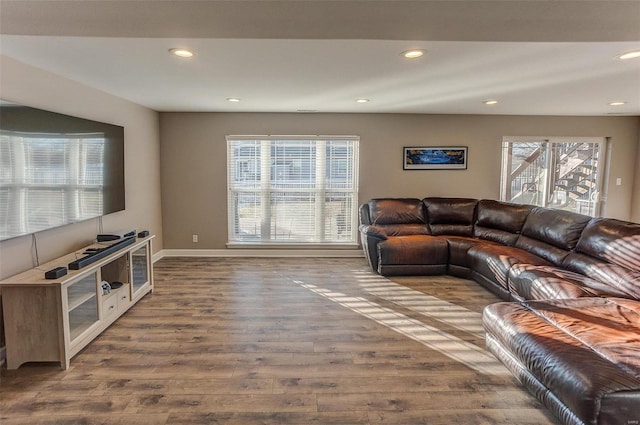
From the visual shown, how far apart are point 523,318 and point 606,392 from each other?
2.46ft

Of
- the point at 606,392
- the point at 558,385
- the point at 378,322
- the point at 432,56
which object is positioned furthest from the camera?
the point at 378,322

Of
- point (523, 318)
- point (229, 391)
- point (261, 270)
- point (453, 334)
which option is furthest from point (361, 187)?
point (229, 391)

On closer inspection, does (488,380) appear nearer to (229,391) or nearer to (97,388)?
(229,391)

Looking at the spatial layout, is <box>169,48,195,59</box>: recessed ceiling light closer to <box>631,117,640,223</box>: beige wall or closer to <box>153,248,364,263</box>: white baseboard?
<box>153,248,364,263</box>: white baseboard

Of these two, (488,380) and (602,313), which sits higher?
(602,313)

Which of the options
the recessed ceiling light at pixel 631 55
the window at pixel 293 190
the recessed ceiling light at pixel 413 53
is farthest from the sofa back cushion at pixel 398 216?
the recessed ceiling light at pixel 631 55

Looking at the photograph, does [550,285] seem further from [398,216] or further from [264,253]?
[264,253]

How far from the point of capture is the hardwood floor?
79.2 inches

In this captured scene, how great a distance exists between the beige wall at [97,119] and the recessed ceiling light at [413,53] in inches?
112

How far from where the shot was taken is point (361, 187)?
5.53 metres

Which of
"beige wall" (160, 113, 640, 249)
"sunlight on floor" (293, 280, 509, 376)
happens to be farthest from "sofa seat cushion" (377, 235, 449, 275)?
"beige wall" (160, 113, 640, 249)

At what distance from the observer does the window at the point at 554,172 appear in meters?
5.69

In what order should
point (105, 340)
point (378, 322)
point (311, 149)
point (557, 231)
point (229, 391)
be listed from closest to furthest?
point (229, 391) → point (105, 340) → point (378, 322) → point (557, 231) → point (311, 149)

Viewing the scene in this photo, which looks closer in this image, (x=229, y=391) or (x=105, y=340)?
(x=229, y=391)
